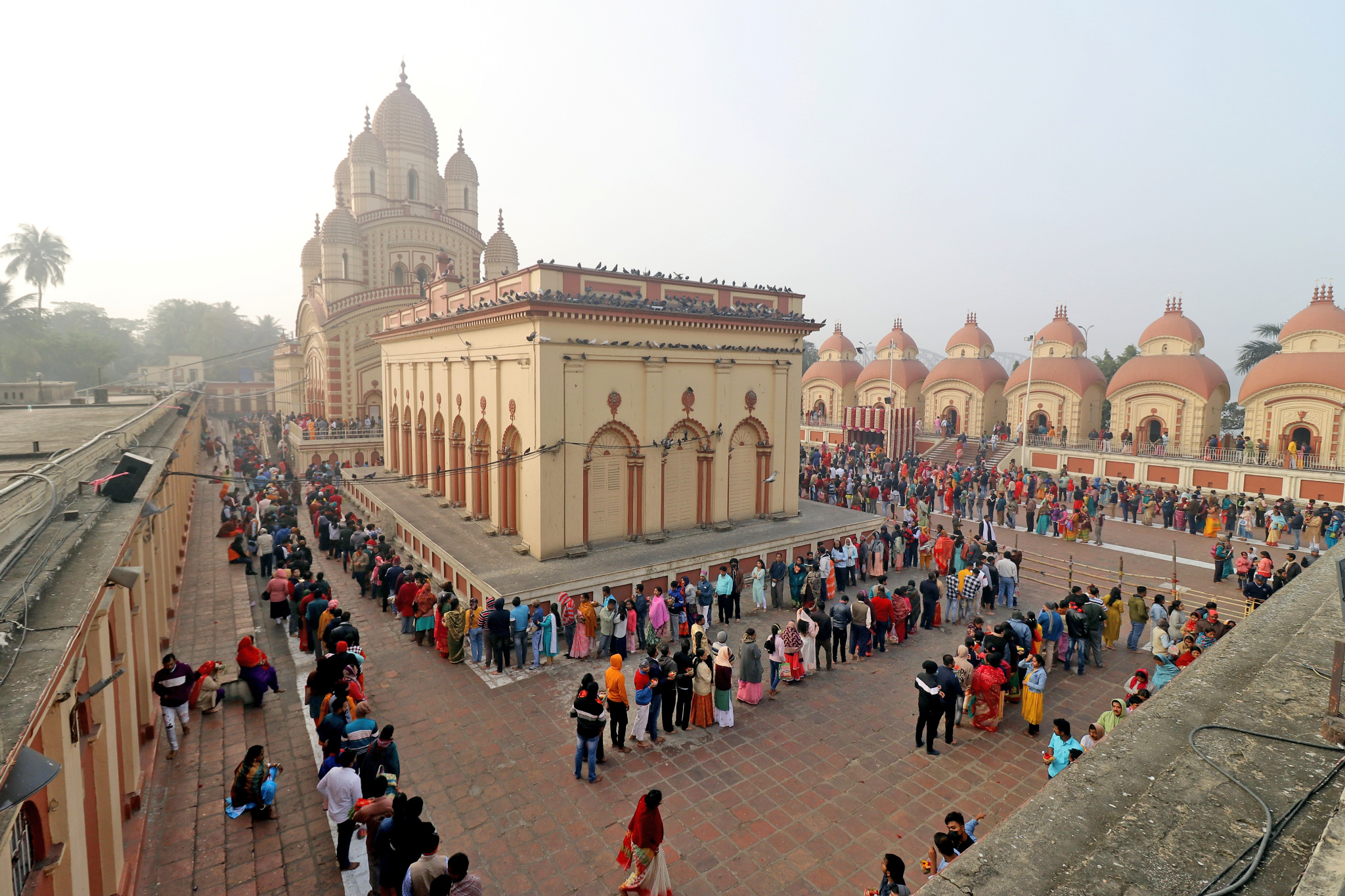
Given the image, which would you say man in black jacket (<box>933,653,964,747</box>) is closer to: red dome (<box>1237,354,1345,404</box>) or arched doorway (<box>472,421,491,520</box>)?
arched doorway (<box>472,421,491,520</box>)

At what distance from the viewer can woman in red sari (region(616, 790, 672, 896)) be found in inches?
219

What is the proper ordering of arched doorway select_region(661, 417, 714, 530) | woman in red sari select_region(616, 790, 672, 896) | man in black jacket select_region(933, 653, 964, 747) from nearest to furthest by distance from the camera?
1. woman in red sari select_region(616, 790, 672, 896)
2. man in black jacket select_region(933, 653, 964, 747)
3. arched doorway select_region(661, 417, 714, 530)

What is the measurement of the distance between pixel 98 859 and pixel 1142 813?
7361mm

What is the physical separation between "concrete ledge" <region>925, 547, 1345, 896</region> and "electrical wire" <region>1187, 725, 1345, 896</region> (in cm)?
3

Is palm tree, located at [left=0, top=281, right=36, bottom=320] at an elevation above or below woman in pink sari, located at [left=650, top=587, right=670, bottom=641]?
above

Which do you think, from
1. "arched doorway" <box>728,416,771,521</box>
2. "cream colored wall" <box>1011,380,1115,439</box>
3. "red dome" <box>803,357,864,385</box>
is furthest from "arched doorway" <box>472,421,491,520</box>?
"red dome" <box>803,357,864,385</box>

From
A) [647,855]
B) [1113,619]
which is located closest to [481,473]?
[647,855]

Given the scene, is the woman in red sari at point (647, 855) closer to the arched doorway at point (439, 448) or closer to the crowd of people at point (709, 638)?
the crowd of people at point (709, 638)

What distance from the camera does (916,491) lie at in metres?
23.6

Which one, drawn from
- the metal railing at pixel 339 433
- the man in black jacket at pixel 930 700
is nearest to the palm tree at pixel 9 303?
the metal railing at pixel 339 433

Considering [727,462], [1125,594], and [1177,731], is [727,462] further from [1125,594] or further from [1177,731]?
[1177,731]

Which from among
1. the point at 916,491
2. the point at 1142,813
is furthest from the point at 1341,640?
the point at 916,491

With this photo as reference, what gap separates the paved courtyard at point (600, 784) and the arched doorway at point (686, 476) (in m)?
6.03

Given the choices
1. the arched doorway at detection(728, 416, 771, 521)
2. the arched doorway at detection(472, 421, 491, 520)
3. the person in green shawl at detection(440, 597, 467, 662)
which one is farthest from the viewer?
the arched doorway at detection(728, 416, 771, 521)
